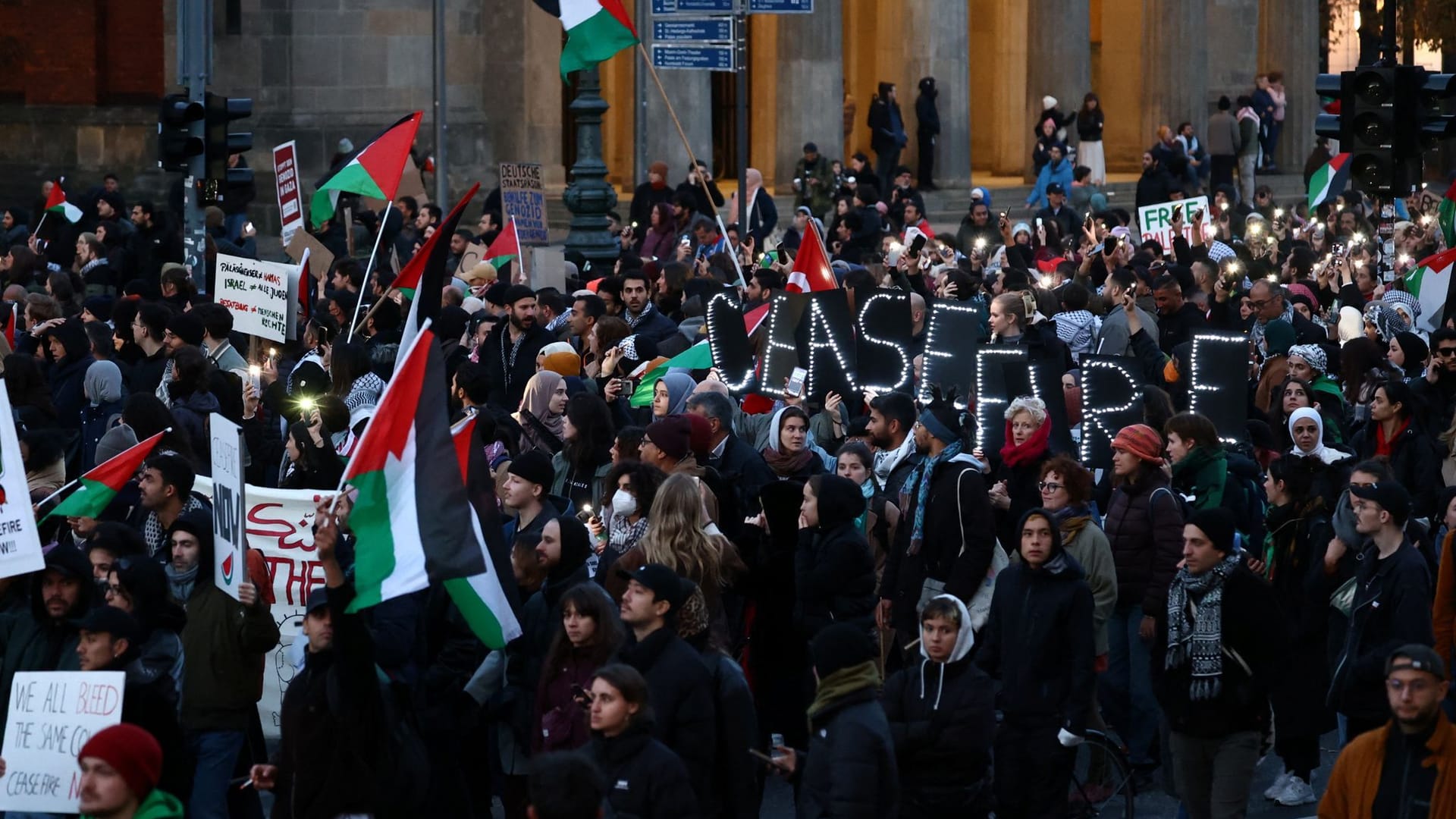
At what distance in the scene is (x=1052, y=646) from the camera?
9039 mm

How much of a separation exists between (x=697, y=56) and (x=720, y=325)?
19.0 feet

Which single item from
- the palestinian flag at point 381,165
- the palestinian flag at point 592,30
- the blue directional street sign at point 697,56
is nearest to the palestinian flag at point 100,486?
the palestinian flag at point 381,165

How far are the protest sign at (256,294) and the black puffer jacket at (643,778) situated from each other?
24.9 ft

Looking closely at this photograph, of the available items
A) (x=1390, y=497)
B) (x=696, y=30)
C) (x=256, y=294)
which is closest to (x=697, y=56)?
(x=696, y=30)

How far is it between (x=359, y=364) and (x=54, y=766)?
526 cm

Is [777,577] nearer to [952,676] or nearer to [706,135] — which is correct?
[952,676]

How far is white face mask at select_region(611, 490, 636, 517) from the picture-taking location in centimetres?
955

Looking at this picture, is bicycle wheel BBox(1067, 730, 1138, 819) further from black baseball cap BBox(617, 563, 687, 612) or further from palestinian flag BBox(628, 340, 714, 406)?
palestinian flag BBox(628, 340, 714, 406)

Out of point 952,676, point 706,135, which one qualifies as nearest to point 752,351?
point 952,676

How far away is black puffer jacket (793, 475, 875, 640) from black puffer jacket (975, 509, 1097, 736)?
2.54 feet

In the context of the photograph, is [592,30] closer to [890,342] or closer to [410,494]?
[890,342]

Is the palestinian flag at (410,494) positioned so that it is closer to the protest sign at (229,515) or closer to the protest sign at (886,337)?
the protest sign at (229,515)

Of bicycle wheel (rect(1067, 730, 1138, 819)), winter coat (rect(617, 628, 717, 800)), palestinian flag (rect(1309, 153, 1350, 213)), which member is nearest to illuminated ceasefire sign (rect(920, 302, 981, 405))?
bicycle wheel (rect(1067, 730, 1138, 819))

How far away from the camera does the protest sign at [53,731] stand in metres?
7.61
